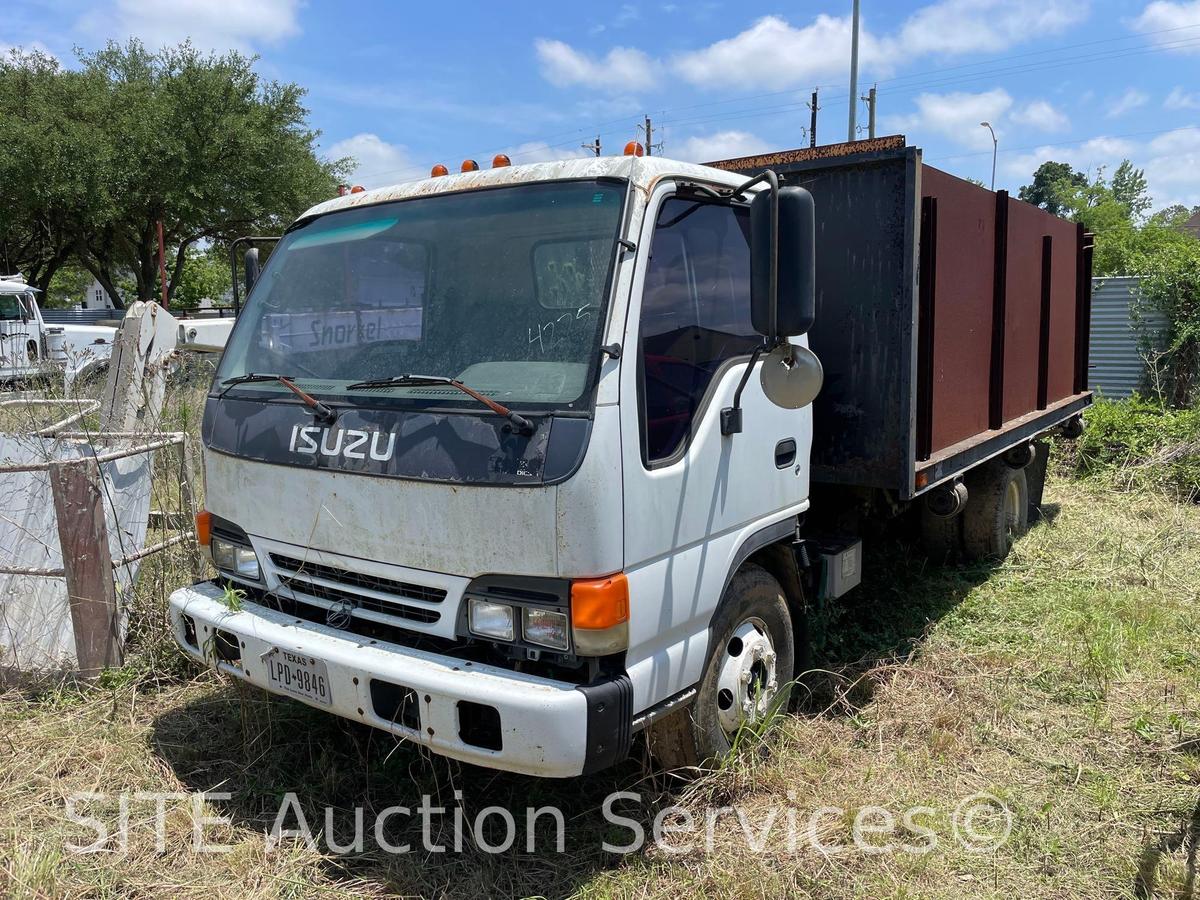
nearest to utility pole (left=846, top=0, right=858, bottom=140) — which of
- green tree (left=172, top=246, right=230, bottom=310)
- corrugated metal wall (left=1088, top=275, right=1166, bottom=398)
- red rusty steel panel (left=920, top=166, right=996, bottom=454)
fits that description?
corrugated metal wall (left=1088, top=275, right=1166, bottom=398)

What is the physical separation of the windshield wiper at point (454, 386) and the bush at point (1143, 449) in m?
7.66

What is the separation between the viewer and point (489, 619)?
2723 mm

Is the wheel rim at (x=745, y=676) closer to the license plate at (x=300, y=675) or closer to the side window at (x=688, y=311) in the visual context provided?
the side window at (x=688, y=311)

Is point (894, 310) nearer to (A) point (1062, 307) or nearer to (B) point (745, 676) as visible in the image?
(B) point (745, 676)

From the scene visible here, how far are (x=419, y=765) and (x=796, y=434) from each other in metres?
2.05

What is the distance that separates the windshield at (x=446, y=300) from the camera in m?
2.81

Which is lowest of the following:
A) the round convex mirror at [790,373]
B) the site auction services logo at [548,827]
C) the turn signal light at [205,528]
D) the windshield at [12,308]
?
the site auction services logo at [548,827]

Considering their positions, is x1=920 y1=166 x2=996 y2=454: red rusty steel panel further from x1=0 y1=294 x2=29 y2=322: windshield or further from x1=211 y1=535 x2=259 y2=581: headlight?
x1=0 y1=294 x2=29 y2=322: windshield

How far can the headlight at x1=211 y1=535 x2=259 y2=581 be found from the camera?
11.0ft

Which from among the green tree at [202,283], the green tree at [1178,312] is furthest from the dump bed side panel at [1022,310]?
the green tree at [202,283]

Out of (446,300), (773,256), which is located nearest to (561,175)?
(446,300)

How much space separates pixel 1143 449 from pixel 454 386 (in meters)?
8.47

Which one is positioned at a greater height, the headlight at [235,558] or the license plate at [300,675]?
the headlight at [235,558]

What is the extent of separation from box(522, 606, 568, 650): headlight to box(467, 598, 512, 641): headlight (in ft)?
0.19
